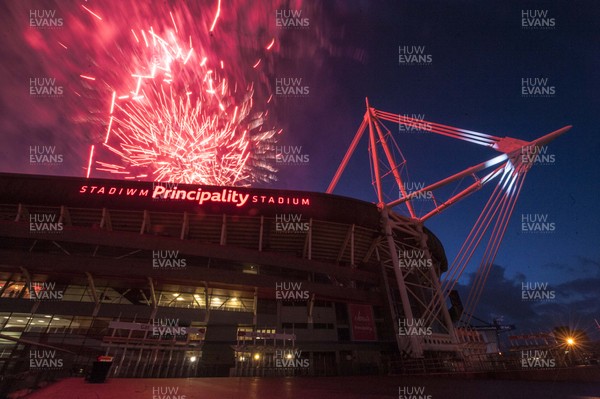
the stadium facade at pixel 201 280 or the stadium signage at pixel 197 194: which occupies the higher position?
the stadium signage at pixel 197 194

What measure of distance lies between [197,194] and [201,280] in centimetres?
947

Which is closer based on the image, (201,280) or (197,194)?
(201,280)

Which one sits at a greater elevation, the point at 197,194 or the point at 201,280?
the point at 197,194

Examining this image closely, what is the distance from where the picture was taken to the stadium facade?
82.1 feet

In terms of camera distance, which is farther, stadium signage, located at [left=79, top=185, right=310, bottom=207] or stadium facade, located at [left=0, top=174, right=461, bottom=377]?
stadium signage, located at [left=79, top=185, right=310, bottom=207]

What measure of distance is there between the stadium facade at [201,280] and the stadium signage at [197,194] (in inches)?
4.8

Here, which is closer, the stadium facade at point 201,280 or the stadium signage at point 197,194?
the stadium facade at point 201,280

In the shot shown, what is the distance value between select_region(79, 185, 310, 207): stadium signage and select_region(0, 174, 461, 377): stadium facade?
0.12m

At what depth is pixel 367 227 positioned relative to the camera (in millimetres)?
35156

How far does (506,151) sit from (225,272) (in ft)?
96.1

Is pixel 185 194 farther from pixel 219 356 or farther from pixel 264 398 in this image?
pixel 264 398

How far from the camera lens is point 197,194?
3127 cm

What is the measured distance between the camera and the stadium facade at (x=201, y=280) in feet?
82.1

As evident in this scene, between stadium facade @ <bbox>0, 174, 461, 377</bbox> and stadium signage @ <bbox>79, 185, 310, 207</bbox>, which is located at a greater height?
stadium signage @ <bbox>79, 185, 310, 207</bbox>
